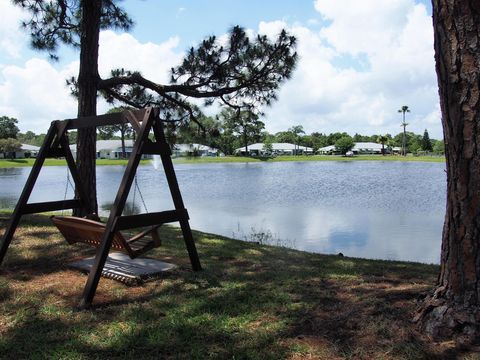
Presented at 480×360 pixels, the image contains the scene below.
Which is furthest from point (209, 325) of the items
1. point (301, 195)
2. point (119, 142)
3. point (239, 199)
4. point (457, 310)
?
point (119, 142)

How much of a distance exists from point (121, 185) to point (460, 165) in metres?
2.72

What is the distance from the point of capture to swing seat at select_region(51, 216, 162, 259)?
14.2 ft

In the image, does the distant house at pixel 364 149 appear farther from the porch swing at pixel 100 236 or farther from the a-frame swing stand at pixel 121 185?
the porch swing at pixel 100 236

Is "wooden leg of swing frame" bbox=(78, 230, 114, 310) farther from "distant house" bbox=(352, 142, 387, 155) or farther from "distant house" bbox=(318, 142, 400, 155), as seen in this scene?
"distant house" bbox=(352, 142, 387, 155)

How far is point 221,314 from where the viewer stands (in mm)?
3469

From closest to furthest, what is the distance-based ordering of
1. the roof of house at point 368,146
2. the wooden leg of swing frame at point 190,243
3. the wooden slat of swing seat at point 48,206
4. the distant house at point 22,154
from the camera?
1. the wooden leg of swing frame at point 190,243
2. the wooden slat of swing seat at point 48,206
3. the distant house at point 22,154
4. the roof of house at point 368,146

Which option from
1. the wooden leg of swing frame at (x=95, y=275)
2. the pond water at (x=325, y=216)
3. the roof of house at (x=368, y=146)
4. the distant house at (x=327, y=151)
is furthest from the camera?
the roof of house at (x=368, y=146)

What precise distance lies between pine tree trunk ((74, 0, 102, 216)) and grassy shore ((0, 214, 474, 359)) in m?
2.79

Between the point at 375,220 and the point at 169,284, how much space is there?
10222 mm

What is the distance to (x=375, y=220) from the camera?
13438 millimetres

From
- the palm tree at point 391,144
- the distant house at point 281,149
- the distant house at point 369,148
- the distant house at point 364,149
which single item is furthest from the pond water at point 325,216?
the palm tree at point 391,144

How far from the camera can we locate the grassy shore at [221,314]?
9.21ft

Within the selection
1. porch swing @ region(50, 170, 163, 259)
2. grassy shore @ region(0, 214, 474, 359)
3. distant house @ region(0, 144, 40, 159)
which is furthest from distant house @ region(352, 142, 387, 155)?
porch swing @ region(50, 170, 163, 259)

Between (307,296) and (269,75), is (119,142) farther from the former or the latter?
(307,296)
